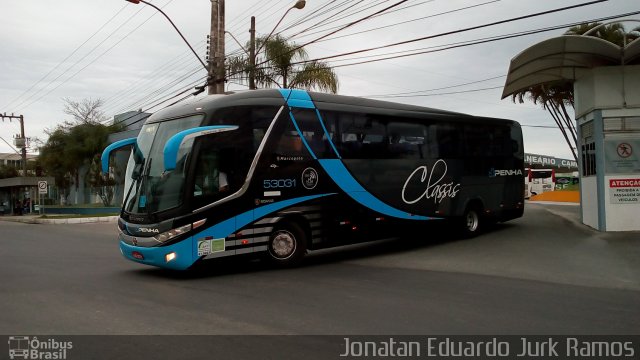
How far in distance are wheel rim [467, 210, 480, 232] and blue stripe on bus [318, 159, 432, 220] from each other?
342cm

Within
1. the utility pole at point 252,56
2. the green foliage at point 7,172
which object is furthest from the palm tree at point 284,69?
the green foliage at point 7,172

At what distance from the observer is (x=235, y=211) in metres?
9.51

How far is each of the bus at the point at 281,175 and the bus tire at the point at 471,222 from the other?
0.59 meters

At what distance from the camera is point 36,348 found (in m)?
5.22

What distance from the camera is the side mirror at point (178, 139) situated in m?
8.09

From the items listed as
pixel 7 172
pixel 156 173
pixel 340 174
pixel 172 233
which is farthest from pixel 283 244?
pixel 7 172

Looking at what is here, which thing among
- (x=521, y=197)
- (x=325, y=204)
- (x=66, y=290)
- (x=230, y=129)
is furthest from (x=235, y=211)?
(x=521, y=197)

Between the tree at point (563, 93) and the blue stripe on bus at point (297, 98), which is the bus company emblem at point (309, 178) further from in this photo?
the tree at point (563, 93)

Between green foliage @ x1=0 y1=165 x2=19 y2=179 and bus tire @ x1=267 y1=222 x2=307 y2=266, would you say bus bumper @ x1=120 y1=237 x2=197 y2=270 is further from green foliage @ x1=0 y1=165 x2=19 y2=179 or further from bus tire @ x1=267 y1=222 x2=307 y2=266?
green foliage @ x1=0 y1=165 x2=19 y2=179

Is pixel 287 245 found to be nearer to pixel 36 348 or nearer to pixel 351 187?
pixel 351 187

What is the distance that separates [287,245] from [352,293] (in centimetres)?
280

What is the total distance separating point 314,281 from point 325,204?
7.83 feet

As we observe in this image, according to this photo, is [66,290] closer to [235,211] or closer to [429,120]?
[235,211]

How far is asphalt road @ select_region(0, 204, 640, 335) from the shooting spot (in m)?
6.00
